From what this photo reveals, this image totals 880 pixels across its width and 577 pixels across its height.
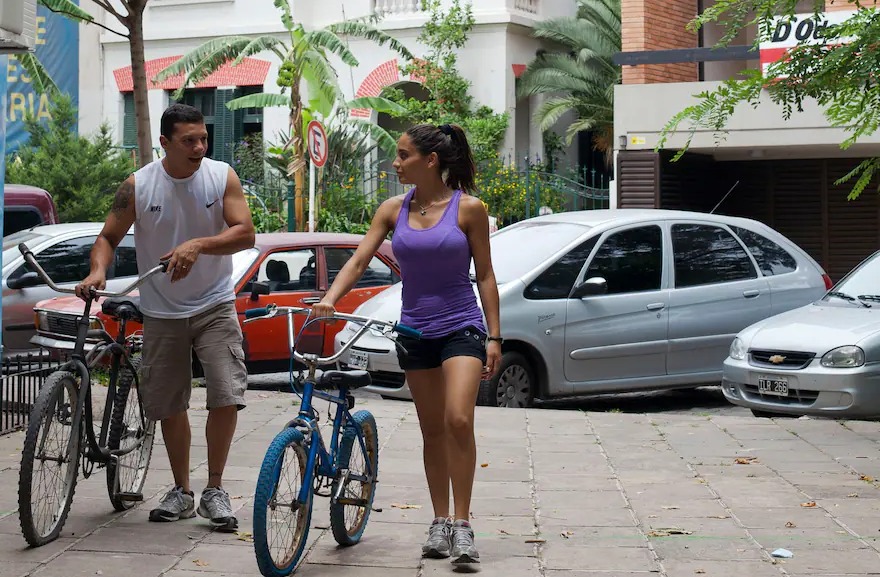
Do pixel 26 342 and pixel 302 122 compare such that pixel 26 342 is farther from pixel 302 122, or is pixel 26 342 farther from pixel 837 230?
pixel 837 230

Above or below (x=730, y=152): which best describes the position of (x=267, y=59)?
above

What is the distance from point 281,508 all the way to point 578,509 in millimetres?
2153

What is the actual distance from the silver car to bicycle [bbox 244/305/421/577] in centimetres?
545

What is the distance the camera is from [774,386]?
1110 cm

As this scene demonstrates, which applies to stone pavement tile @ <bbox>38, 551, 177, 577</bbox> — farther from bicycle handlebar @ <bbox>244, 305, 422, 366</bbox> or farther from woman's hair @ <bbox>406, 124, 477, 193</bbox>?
woman's hair @ <bbox>406, 124, 477, 193</bbox>

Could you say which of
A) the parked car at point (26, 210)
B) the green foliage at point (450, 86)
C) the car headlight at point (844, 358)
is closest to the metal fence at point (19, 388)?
the car headlight at point (844, 358)

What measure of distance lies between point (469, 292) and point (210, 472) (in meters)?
1.61

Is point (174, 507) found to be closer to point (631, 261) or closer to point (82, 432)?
point (82, 432)

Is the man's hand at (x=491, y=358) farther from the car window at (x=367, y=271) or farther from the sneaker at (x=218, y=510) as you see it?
the car window at (x=367, y=271)

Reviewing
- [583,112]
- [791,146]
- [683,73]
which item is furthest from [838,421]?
[583,112]

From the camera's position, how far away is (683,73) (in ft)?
79.1

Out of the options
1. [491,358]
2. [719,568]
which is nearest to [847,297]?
[719,568]

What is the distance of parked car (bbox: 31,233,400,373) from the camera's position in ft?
41.8

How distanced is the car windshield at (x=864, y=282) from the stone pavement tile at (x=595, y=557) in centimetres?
619
